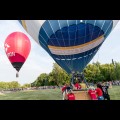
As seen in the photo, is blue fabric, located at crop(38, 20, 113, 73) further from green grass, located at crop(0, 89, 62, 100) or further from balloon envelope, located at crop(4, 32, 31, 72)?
balloon envelope, located at crop(4, 32, 31, 72)

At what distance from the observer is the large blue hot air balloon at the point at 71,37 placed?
22.7 ft

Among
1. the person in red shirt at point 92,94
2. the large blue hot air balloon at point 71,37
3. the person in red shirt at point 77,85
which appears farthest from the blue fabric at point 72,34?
the person in red shirt at point 92,94

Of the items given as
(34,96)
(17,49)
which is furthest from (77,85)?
(17,49)

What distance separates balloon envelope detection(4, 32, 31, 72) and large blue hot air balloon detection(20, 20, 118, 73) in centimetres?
97

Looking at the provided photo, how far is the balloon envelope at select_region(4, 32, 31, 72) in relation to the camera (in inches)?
337

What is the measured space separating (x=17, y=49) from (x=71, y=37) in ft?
7.54

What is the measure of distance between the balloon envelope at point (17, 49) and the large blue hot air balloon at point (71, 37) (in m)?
0.97

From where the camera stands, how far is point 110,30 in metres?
7.53

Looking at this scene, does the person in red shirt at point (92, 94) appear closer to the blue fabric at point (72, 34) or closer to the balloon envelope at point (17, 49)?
the blue fabric at point (72, 34)

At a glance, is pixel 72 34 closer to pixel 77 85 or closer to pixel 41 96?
pixel 77 85

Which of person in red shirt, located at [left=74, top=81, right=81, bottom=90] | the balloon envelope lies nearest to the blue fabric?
person in red shirt, located at [left=74, top=81, right=81, bottom=90]
